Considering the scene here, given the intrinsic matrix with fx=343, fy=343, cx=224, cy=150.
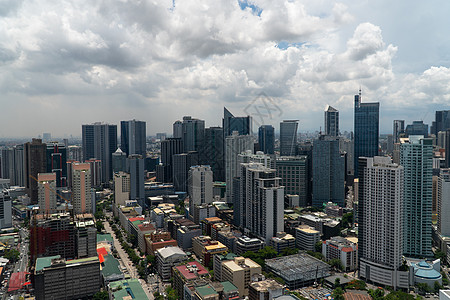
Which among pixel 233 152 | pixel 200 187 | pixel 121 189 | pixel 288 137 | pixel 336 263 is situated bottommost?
pixel 336 263

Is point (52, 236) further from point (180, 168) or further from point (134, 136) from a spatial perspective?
point (134, 136)

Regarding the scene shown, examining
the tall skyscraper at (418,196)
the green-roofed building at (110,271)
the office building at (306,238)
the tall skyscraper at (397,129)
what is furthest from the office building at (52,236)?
the tall skyscraper at (397,129)

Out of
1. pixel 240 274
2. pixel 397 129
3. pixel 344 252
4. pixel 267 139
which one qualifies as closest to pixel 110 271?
pixel 240 274

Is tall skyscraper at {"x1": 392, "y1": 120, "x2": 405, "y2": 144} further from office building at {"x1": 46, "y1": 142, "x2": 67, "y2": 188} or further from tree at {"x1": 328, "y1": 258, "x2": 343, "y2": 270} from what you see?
office building at {"x1": 46, "y1": 142, "x2": 67, "y2": 188}

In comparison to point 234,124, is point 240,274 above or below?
below

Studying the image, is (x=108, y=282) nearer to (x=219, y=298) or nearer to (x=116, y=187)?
(x=219, y=298)

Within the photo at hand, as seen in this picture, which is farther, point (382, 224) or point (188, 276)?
point (382, 224)
